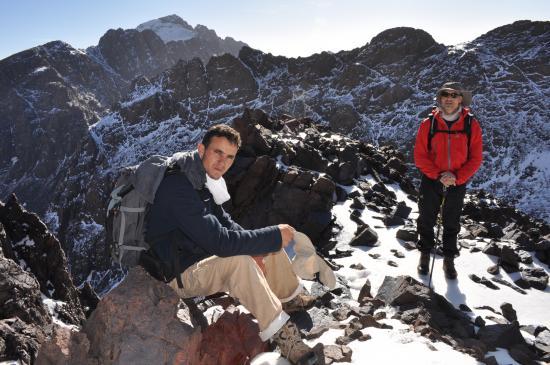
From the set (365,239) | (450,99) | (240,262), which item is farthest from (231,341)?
(365,239)

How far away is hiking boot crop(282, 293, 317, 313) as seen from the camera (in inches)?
241

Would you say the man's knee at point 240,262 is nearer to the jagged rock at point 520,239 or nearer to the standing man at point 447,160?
the standing man at point 447,160

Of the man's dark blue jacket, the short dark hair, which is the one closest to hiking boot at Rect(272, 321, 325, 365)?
the man's dark blue jacket

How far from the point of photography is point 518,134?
3846 inches

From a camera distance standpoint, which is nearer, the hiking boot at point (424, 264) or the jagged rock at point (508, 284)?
the jagged rock at point (508, 284)

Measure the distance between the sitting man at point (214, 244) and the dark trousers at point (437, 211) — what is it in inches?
181

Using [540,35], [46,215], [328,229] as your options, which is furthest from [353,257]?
[46,215]

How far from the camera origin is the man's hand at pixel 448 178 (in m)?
7.44

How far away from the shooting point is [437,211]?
27.4ft

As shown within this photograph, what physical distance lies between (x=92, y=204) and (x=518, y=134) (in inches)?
5275

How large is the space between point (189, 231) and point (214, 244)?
0.35 meters

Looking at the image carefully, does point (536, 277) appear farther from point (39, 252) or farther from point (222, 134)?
point (39, 252)

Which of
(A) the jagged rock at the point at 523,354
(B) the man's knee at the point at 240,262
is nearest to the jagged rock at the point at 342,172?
(A) the jagged rock at the point at 523,354

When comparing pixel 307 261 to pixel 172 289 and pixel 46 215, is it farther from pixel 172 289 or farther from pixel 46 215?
pixel 46 215
